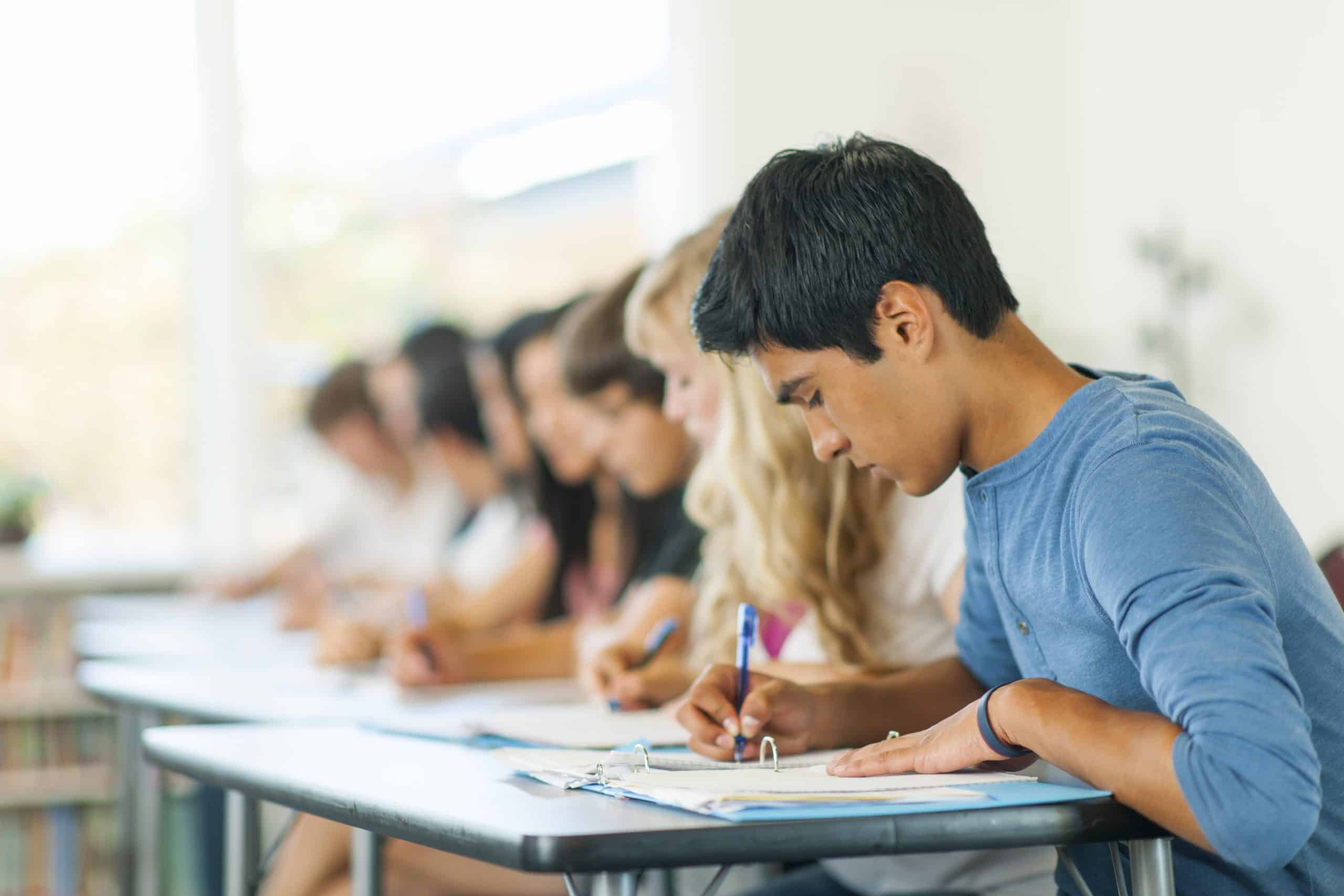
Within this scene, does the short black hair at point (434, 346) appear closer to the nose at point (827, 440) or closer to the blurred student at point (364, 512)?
the blurred student at point (364, 512)

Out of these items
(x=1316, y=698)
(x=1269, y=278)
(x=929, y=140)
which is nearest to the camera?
(x=1316, y=698)

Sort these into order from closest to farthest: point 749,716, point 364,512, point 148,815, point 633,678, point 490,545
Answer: point 749,716 → point 633,678 → point 148,815 → point 490,545 → point 364,512

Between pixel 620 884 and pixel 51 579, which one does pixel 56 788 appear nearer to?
pixel 51 579

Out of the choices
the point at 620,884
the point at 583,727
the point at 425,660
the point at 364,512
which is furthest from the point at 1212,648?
the point at 364,512

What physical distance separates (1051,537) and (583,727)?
0.54 meters

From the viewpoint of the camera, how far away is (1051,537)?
100 cm

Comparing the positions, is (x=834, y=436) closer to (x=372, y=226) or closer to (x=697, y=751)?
(x=697, y=751)

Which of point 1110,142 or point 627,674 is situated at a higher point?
point 1110,142

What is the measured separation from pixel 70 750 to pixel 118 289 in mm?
1472

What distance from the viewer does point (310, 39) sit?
14.1 feet

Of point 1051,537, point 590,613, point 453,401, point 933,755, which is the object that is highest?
point 1051,537

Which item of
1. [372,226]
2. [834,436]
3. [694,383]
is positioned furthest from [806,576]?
[372,226]

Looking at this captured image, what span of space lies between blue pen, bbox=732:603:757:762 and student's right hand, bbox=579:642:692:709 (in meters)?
0.27

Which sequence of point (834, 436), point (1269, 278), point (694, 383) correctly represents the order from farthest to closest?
point (1269, 278)
point (694, 383)
point (834, 436)
